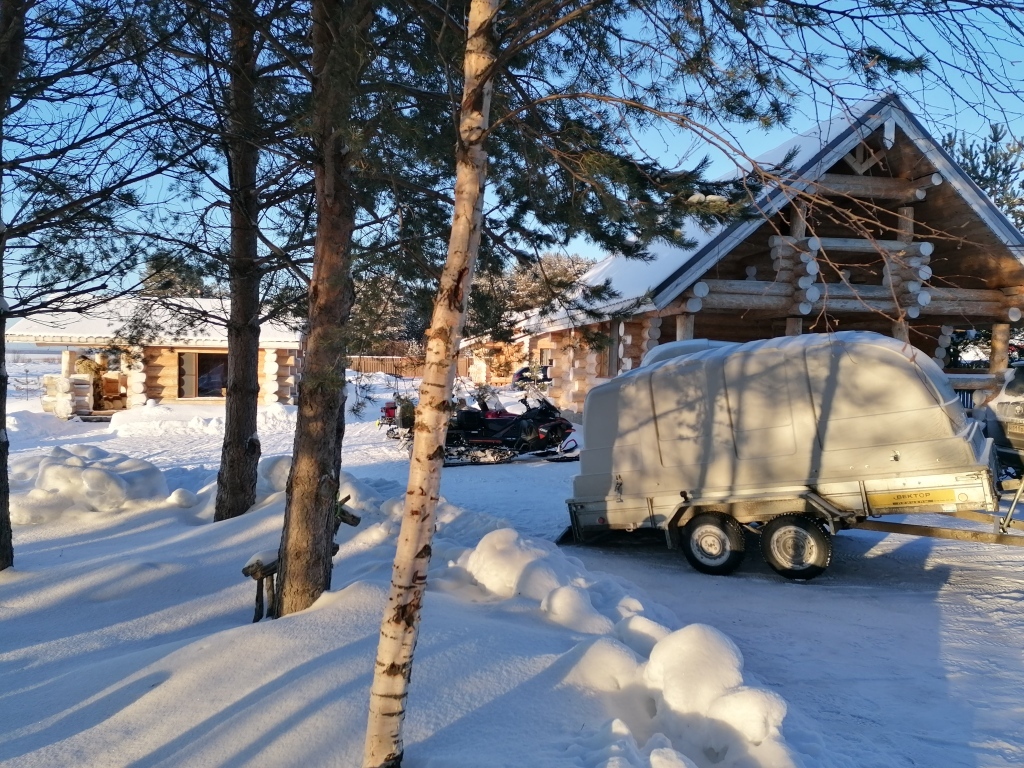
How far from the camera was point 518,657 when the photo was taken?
174 inches

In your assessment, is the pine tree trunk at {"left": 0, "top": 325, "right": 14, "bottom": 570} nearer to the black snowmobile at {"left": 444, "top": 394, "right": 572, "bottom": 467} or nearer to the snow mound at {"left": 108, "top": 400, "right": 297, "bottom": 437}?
the black snowmobile at {"left": 444, "top": 394, "right": 572, "bottom": 467}

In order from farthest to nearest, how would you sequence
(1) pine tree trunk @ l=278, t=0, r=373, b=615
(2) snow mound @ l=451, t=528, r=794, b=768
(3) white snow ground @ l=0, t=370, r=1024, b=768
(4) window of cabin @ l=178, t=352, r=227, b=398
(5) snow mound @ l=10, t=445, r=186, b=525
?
(4) window of cabin @ l=178, t=352, r=227, b=398
(5) snow mound @ l=10, t=445, r=186, b=525
(1) pine tree trunk @ l=278, t=0, r=373, b=615
(3) white snow ground @ l=0, t=370, r=1024, b=768
(2) snow mound @ l=451, t=528, r=794, b=768

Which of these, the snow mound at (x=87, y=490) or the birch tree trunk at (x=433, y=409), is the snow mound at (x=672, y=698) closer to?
the birch tree trunk at (x=433, y=409)

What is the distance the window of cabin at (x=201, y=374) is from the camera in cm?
2611

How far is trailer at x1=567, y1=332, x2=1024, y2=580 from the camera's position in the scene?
711 centimetres

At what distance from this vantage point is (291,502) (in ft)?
18.0

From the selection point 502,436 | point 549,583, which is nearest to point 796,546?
point 549,583

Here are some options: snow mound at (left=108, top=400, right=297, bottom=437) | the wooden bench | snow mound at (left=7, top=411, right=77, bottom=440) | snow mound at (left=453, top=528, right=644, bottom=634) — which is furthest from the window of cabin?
the wooden bench

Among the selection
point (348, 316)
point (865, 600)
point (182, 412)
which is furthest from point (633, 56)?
point (182, 412)

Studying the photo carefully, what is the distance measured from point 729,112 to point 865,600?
190 inches

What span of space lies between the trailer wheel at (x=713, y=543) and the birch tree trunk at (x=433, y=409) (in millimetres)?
5620

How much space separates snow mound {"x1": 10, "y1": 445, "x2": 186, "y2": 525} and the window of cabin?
15.5 metres

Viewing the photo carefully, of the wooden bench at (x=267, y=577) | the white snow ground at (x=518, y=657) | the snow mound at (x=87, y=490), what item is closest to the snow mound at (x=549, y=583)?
the white snow ground at (x=518, y=657)

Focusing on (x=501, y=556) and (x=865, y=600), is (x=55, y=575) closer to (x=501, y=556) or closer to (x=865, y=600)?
(x=501, y=556)
